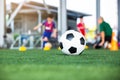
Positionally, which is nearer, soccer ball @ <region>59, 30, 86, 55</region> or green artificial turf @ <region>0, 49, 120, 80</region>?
green artificial turf @ <region>0, 49, 120, 80</region>

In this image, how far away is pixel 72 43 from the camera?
23.2 ft

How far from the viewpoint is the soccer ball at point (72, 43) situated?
23.1ft

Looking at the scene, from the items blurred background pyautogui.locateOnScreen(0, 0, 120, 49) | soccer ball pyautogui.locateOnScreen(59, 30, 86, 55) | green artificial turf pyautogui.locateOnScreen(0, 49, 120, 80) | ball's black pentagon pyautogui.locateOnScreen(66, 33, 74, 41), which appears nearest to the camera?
green artificial turf pyautogui.locateOnScreen(0, 49, 120, 80)

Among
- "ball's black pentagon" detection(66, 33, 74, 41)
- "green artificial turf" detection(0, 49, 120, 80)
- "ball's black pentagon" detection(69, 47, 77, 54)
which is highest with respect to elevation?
"ball's black pentagon" detection(66, 33, 74, 41)

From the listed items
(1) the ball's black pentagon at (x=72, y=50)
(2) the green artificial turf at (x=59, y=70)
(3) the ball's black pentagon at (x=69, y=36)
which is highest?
(3) the ball's black pentagon at (x=69, y=36)

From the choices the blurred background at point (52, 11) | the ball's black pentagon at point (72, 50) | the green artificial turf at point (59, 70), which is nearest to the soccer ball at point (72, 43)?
the ball's black pentagon at point (72, 50)

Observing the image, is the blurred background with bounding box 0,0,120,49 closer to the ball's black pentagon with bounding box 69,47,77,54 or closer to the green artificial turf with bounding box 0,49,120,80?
the ball's black pentagon with bounding box 69,47,77,54

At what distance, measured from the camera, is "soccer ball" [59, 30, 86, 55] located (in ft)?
23.1

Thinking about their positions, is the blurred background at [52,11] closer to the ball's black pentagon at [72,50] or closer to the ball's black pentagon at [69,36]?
the ball's black pentagon at [69,36]

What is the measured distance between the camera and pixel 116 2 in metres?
19.5

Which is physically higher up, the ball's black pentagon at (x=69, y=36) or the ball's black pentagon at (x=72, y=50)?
the ball's black pentagon at (x=69, y=36)

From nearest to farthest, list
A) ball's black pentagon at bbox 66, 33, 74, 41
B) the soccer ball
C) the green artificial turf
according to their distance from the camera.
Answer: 1. the green artificial turf
2. the soccer ball
3. ball's black pentagon at bbox 66, 33, 74, 41

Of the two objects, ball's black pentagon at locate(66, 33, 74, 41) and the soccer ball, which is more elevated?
ball's black pentagon at locate(66, 33, 74, 41)

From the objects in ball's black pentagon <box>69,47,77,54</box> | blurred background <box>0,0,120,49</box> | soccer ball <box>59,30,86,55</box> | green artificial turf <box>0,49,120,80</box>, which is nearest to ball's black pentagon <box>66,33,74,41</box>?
soccer ball <box>59,30,86,55</box>
